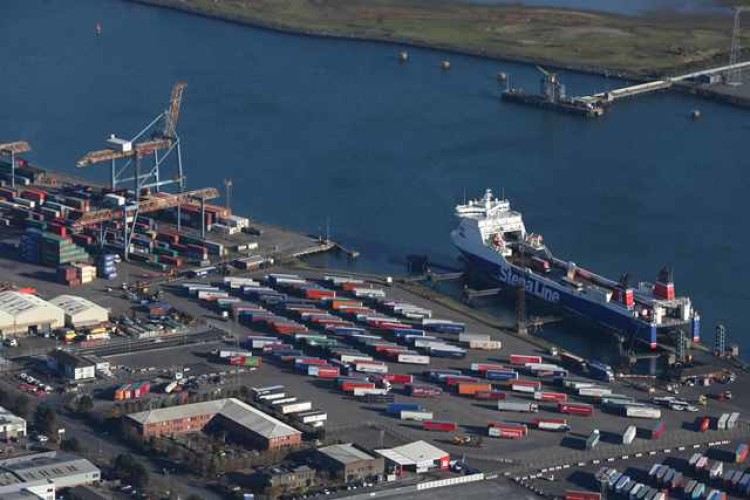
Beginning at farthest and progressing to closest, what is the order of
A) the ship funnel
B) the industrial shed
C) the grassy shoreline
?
the grassy shoreline < the ship funnel < the industrial shed

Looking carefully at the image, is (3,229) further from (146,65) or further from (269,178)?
(146,65)

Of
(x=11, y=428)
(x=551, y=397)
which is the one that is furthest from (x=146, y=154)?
(x=11, y=428)

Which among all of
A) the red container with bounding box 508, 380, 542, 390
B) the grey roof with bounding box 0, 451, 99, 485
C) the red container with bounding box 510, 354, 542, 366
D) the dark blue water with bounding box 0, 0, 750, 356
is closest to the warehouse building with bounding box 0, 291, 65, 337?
the grey roof with bounding box 0, 451, 99, 485

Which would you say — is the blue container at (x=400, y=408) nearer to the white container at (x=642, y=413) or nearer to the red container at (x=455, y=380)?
the red container at (x=455, y=380)

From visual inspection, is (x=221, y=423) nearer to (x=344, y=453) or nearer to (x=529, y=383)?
(x=344, y=453)

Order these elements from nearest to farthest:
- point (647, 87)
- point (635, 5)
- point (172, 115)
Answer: point (172, 115)
point (647, 87)
point (635, 5)

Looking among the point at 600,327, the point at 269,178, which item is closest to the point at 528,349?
the point at 600,327

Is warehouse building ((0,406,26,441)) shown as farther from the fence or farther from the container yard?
the fence
